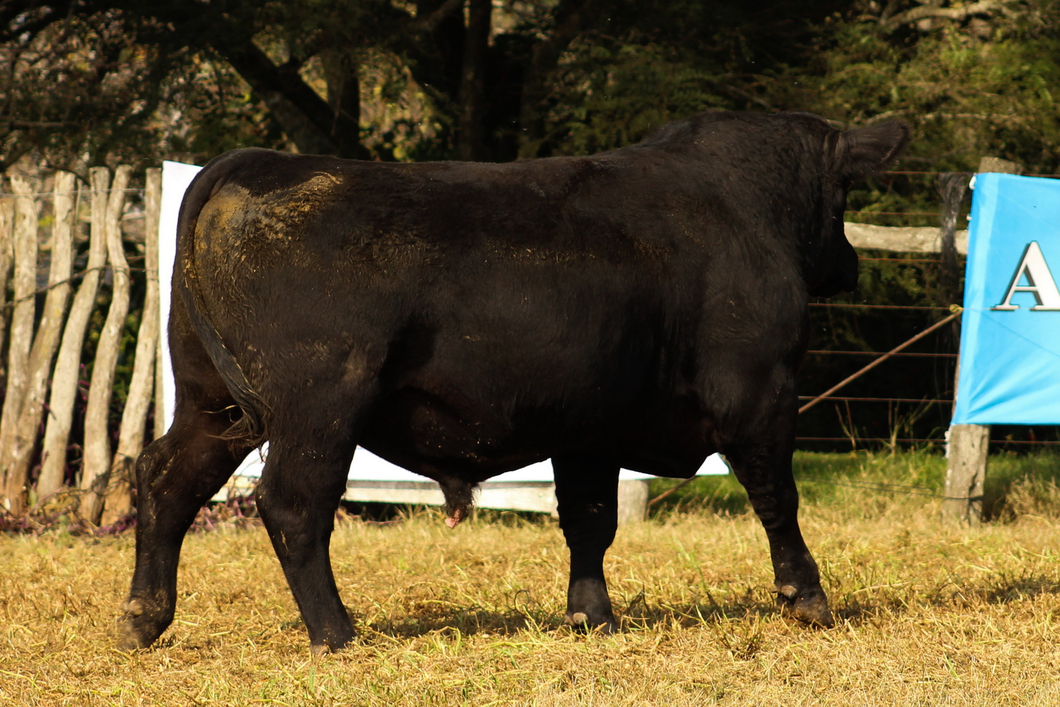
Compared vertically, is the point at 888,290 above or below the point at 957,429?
above

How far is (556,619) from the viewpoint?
4.12 metres

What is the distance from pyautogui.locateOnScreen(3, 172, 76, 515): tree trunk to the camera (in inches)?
245

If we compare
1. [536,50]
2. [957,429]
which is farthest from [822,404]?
[536,50]

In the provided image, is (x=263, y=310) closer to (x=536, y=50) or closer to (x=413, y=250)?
(x=413, y=250)

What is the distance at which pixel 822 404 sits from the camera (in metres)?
9.05

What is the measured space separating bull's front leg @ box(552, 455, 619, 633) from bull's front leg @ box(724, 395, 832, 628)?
1.53ft

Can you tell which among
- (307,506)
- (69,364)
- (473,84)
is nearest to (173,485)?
(307,506)

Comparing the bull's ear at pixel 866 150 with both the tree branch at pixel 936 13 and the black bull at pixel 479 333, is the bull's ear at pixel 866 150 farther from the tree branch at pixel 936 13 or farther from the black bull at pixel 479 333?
the tree branch at pixel 936 13

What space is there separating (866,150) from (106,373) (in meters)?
4.12

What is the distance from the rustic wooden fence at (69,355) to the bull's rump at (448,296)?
9.87 ft

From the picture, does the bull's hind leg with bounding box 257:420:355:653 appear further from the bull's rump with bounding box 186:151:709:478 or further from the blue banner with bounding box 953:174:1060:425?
the blue banner with bounding box 953:174:1060:425

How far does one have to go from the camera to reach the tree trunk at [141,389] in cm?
616

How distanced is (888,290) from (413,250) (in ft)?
15.2

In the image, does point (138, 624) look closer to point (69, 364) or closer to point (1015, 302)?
point (69, 364)
